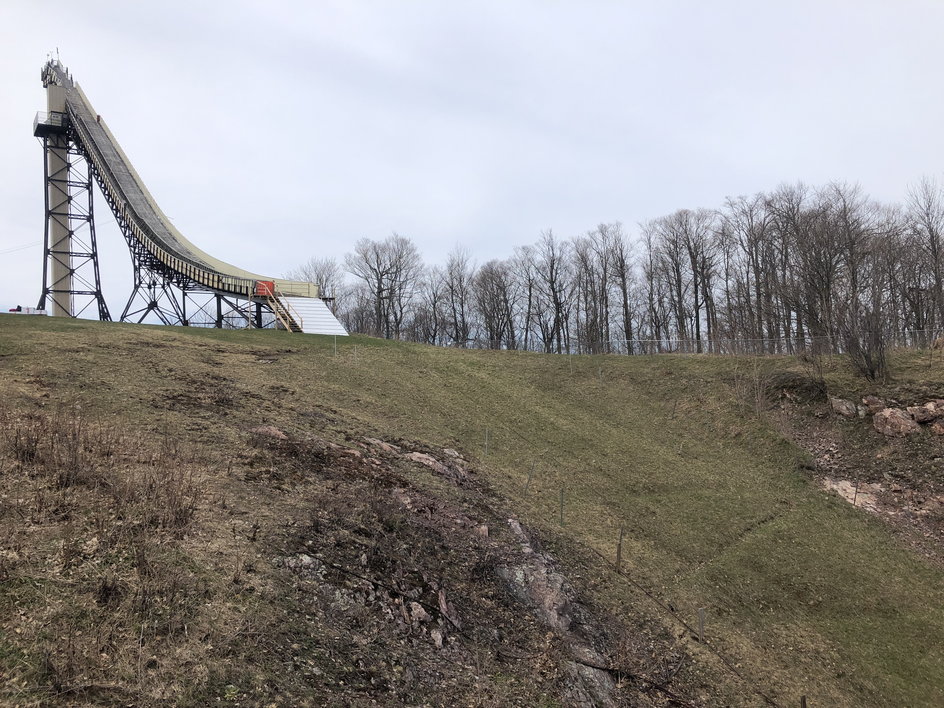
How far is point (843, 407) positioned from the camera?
2198 cm

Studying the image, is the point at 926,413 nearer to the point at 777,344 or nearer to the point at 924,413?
the point at 924,413

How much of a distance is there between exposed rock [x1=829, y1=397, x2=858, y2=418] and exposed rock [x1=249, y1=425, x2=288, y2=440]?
21.3 metres

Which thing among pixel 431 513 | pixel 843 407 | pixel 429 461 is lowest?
pixel 431 513

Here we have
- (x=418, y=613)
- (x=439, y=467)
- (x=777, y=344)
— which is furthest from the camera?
(x=777, y=344)

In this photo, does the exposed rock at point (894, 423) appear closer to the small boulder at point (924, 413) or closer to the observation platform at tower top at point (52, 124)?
the small boulder at point (924, 413)

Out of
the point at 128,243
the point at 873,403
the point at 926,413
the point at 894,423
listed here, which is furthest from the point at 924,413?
the point at 128,243

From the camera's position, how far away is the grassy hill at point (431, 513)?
6016 mm

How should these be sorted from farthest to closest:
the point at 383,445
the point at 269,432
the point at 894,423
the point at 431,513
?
the point at 894,423, the point at 383,445, the point at 269,432, the point at 431,513

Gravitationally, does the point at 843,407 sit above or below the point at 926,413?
above

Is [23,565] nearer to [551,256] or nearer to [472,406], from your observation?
[472,406]

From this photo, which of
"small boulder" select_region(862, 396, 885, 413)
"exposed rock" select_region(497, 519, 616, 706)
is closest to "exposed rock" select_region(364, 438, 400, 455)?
"exposed rock" select_region(497, 519, 616, 706)

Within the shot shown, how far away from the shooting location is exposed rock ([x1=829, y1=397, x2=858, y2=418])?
71.1 feet

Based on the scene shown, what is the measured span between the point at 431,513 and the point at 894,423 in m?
18.8

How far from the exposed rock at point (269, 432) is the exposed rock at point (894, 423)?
2116cm
